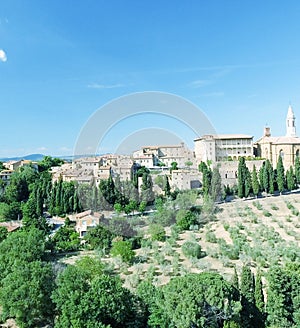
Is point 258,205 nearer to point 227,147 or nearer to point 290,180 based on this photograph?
point 290,180

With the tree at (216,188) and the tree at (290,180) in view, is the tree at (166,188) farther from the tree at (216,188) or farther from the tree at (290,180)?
the tree at (290,180)

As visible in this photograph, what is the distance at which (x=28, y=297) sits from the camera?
29.8 ft

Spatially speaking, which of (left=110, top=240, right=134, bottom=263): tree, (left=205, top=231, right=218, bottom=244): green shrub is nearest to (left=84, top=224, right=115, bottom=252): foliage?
(left=110, top=240, right=134, bottom=263): tree

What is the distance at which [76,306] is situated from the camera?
26.1ft

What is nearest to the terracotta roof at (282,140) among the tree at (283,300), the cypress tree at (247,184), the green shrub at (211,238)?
the cypress tree at (247,184)

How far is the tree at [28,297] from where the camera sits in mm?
9023

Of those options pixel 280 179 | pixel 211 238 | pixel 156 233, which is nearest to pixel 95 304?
pixel 156 233

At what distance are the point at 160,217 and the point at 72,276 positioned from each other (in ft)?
36.1

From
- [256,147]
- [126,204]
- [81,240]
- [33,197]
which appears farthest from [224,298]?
[256,147]

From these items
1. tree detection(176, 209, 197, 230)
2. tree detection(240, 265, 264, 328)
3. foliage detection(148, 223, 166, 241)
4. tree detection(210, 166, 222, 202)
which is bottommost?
tree detection(240, 265, 264, 328)

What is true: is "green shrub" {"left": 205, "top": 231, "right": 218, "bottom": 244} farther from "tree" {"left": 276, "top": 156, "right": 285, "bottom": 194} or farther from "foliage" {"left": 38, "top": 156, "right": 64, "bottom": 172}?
"foliage" {"left": 38, "top": 156, "right": 64, "bottom": 172}

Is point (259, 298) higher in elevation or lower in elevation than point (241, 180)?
lower

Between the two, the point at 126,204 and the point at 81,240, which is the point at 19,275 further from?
the point at 126,204

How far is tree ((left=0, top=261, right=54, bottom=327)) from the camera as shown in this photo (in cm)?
902
